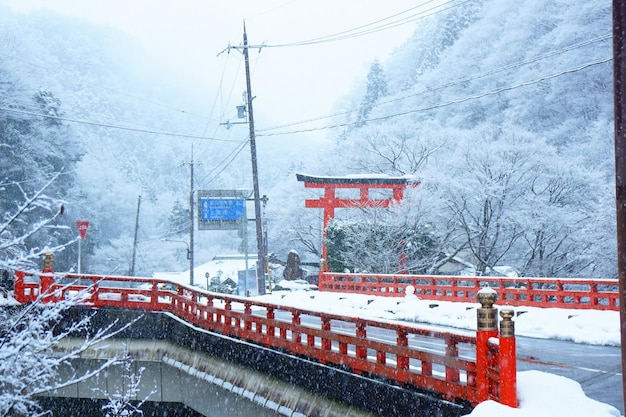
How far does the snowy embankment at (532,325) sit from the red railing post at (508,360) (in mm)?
143

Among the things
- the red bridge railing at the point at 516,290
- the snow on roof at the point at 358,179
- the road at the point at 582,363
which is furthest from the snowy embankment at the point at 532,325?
the snow on roof at the point at 358,179

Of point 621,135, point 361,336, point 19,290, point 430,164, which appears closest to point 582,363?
point 361,336

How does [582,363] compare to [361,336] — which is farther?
[582,363]

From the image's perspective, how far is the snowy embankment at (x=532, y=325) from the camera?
6.52 m

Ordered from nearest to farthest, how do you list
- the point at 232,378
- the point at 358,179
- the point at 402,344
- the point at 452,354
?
1. the point at 452,354
2. the point at 402,344
3. the point at 232,378
4. the point at 358,179

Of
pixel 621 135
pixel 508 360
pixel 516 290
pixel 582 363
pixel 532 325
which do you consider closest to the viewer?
pixel 621 135

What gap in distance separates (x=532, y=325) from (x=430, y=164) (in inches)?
860

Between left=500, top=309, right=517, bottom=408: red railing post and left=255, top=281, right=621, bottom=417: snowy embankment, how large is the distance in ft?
0.47

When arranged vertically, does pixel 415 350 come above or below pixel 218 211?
below

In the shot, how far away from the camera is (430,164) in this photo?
3772 cm

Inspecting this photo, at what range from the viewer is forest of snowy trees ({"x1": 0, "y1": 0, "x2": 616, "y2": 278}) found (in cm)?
3150

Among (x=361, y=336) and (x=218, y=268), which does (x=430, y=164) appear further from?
(x=361, y=336)

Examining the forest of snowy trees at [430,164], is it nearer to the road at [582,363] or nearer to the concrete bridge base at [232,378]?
the concrete bridge base at [232,378]

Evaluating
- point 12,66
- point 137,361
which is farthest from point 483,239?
point 12,66
